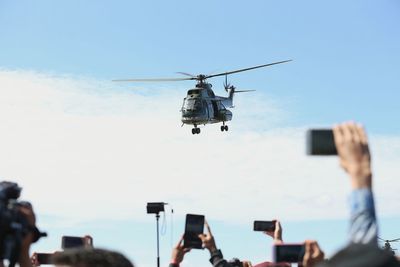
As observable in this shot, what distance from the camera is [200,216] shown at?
6457 millimetres

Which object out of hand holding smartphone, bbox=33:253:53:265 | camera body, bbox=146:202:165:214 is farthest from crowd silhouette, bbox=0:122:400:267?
camera body, bbox=146:202:165:214

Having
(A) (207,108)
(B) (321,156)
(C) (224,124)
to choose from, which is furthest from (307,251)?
(C) (224,124)

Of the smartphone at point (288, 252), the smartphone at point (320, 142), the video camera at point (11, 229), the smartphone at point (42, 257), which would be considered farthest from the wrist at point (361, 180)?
the smartphone at point (42, 257)

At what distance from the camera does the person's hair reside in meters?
2.47

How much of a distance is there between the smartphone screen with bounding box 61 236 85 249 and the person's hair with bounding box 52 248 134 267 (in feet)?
9.29

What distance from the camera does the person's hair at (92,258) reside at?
2.47m

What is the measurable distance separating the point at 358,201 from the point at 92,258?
3.19 ft

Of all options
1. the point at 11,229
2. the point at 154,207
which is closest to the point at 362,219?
the point at 11,229

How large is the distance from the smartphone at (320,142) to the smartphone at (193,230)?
3.50 metres

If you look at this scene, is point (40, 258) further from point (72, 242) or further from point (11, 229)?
point (11, 229)

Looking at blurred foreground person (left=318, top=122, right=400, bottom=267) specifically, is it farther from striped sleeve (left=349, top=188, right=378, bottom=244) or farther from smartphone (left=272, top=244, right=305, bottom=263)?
smartphone (left=272, top=244, right=305, bottom=263)

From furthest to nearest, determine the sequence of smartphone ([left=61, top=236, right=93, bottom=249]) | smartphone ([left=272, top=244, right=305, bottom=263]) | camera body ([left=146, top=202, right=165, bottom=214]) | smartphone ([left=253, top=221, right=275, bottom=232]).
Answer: camera body ([left=146, top=202, right=165, bottom=214]), smartphone ([left=253, top=221, right=275, bottom=232]), smartphone ([left=61, top=236, right=93, bottom=249]), smartphone ([left=272, top=244, right=305, bottom=263])

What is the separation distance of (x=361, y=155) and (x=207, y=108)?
50667 mm

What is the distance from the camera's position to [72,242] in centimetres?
544
